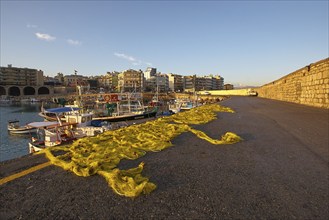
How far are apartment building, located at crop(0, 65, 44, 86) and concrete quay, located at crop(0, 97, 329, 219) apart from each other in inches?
5482

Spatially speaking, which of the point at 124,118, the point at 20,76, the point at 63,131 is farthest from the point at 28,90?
the point at 63,131

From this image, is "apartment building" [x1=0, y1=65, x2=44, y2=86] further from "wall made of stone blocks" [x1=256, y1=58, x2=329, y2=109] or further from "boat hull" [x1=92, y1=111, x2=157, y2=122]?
"wall made of stone blocks" [x1=256, y1=58, x2=329, y2=109]

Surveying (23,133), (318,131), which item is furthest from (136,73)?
(318,131)

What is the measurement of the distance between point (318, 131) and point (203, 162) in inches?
225

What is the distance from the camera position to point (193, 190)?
2.90 meters

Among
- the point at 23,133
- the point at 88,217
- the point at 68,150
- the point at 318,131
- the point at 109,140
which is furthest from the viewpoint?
the point at 23,133

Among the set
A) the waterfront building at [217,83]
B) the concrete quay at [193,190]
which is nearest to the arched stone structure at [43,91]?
the waterfront building at [217,83]

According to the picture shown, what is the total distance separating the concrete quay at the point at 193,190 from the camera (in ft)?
7.80

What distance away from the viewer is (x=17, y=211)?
2408mm

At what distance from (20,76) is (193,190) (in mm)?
144740

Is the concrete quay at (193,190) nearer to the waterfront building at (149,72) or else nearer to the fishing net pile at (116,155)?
the fishing net pile at (116,155)

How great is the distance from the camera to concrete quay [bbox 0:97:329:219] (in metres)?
2.38

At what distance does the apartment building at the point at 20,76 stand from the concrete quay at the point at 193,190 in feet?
457

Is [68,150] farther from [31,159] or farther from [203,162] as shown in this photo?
[203,162]
